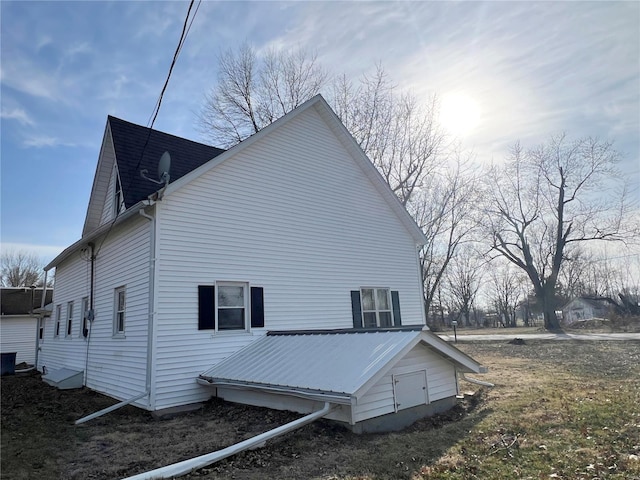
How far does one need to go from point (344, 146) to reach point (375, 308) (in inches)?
202

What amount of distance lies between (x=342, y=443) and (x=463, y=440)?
169 centimetres

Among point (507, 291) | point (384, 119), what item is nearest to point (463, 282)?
point (507, 291)

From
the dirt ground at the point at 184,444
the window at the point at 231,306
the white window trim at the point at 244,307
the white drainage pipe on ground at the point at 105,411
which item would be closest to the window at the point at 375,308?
the white window trim at the point at 244,307

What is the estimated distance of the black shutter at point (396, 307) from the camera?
12.5 m

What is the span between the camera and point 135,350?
28.1 ft

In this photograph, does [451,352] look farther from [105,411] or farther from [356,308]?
[105,411]

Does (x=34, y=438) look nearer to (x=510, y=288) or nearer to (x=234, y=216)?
(x=234, y=216)

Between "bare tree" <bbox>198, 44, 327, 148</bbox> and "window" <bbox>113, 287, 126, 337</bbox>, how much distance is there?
51.3 ft

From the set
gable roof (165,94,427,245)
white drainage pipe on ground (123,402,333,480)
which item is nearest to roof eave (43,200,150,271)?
gable roof (165,94,427,245)

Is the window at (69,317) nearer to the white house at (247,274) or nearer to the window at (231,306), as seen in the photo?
the white house at (247,274)

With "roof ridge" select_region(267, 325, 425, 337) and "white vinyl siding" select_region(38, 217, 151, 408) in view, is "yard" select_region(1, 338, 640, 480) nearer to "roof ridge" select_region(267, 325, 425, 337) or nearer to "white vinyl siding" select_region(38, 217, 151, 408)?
"white vinyl siding" select_region(38, 217, 151, 408)

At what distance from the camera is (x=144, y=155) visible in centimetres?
1073

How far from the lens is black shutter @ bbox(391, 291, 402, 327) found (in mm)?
12547

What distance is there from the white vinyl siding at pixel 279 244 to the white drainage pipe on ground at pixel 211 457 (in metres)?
3.46
